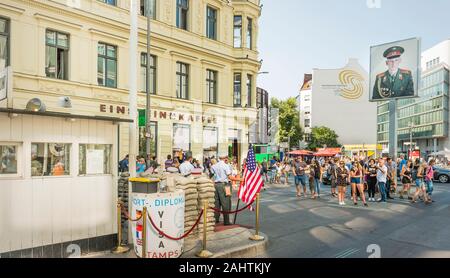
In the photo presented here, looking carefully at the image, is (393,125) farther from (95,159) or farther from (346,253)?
(95,159)

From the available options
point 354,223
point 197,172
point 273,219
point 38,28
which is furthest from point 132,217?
point 38,28

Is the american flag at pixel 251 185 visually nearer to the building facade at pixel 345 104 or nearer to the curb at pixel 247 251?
the curb at pixel 247 251

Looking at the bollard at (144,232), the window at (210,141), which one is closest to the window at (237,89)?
the window at (210,141)

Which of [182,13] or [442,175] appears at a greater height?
[182,13]

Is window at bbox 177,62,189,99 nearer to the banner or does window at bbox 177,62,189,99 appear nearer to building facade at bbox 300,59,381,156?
the banner

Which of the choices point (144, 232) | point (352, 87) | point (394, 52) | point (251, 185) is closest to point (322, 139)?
point (352, 87)

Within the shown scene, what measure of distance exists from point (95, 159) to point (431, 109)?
7511cm

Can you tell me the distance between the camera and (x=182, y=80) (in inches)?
875

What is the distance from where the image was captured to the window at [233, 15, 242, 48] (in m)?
25.2

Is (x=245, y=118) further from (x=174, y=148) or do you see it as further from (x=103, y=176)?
(x=103, y=176)

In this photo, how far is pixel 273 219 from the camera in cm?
1023

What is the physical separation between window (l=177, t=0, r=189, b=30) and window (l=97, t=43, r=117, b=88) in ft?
16.3

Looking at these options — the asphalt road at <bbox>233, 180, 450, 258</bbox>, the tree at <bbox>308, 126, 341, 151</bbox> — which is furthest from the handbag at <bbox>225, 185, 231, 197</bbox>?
the tree at <bbox>308, 126, 341, 151</bbox>

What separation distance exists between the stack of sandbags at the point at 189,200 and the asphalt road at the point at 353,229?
171 cm
